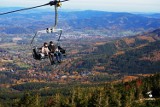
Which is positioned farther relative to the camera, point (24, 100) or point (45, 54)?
point (24, 100)

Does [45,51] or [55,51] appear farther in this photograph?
[55,51]

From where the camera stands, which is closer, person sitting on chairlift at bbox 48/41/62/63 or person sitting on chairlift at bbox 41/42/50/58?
person sitting on chairlift at bbox 41/42/50/58

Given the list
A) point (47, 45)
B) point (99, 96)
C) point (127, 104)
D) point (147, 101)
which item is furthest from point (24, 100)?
point (47, 45)

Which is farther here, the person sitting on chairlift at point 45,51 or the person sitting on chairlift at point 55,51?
the person sitting on chairlift at point 55,51

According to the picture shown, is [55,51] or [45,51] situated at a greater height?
[45,51]

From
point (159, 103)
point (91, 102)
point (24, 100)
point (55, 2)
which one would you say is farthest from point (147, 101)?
point (55, 2)

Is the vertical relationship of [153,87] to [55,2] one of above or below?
below

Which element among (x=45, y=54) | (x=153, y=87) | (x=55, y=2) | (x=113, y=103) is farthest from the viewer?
(x=153, y=87)

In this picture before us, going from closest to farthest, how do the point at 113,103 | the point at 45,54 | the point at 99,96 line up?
the point at 45,54, the point at 99,96, the point at 113,103

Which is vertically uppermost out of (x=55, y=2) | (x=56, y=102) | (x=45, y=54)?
(x=55, y=2)

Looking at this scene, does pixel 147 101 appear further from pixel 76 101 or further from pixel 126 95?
pixel 76 101
